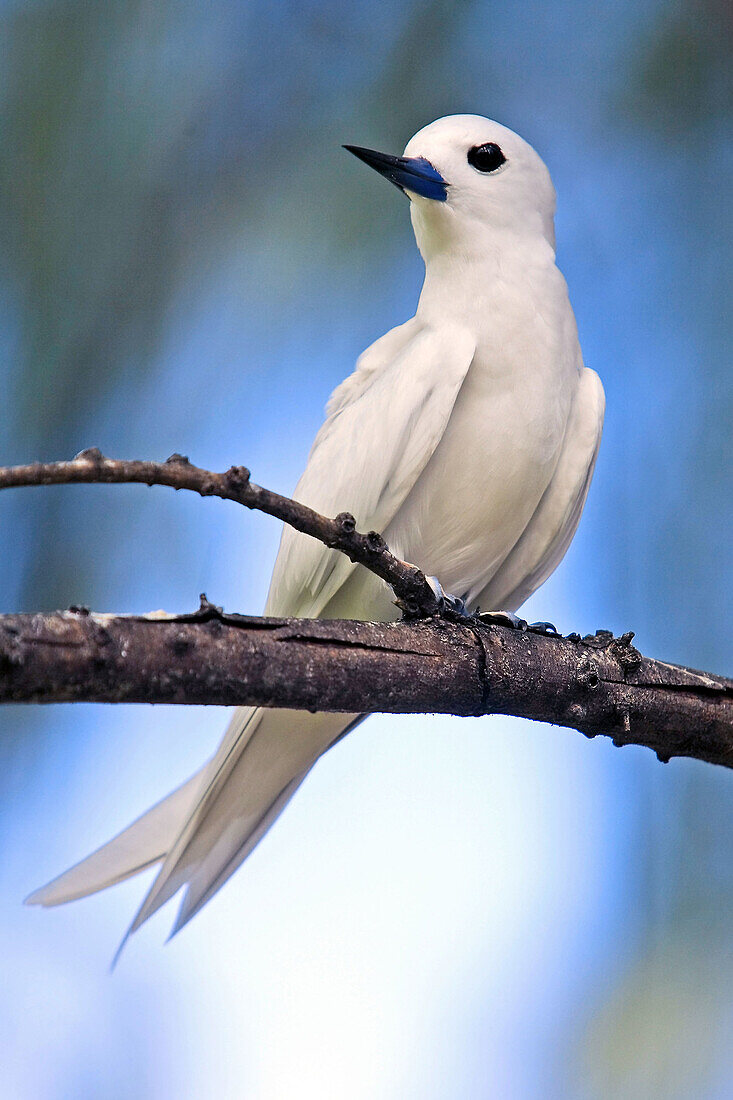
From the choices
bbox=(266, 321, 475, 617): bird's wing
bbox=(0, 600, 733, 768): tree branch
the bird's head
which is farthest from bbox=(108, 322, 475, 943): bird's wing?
bbox=(0, 600, 733, 768): tree branch

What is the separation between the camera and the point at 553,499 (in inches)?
90.0

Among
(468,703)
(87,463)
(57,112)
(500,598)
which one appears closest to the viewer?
(87,463)

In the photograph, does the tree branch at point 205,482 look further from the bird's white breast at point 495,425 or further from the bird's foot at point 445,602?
the bird's white breast at point 495,425

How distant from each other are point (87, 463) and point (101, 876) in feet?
3.57

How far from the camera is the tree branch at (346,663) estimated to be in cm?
130

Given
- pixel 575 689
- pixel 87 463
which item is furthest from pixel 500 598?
pixel 87 463

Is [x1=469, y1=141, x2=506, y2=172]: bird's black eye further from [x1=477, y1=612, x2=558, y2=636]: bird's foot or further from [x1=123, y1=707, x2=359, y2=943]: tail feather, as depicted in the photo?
[x1=123, y1=707, x2=359, y2=943]: tail feather

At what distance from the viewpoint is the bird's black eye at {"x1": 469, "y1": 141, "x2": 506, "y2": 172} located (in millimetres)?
2275

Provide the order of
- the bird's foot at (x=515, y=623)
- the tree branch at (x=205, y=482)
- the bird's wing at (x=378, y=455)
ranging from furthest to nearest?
the bird's wing at (x=378, y=455) < the bird's foot at (x=515, y=623) < the tree branch at (x=205, y=482)

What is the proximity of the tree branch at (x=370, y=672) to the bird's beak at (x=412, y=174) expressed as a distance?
91 centimetres

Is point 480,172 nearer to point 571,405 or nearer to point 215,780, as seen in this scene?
point 571,405

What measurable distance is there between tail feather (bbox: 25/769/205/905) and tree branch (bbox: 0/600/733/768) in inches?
28.3

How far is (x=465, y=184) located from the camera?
225cm

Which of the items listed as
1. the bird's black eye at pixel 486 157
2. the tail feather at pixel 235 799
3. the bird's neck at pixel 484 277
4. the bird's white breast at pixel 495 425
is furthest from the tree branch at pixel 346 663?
the bird's black eye at pixel 486 157
